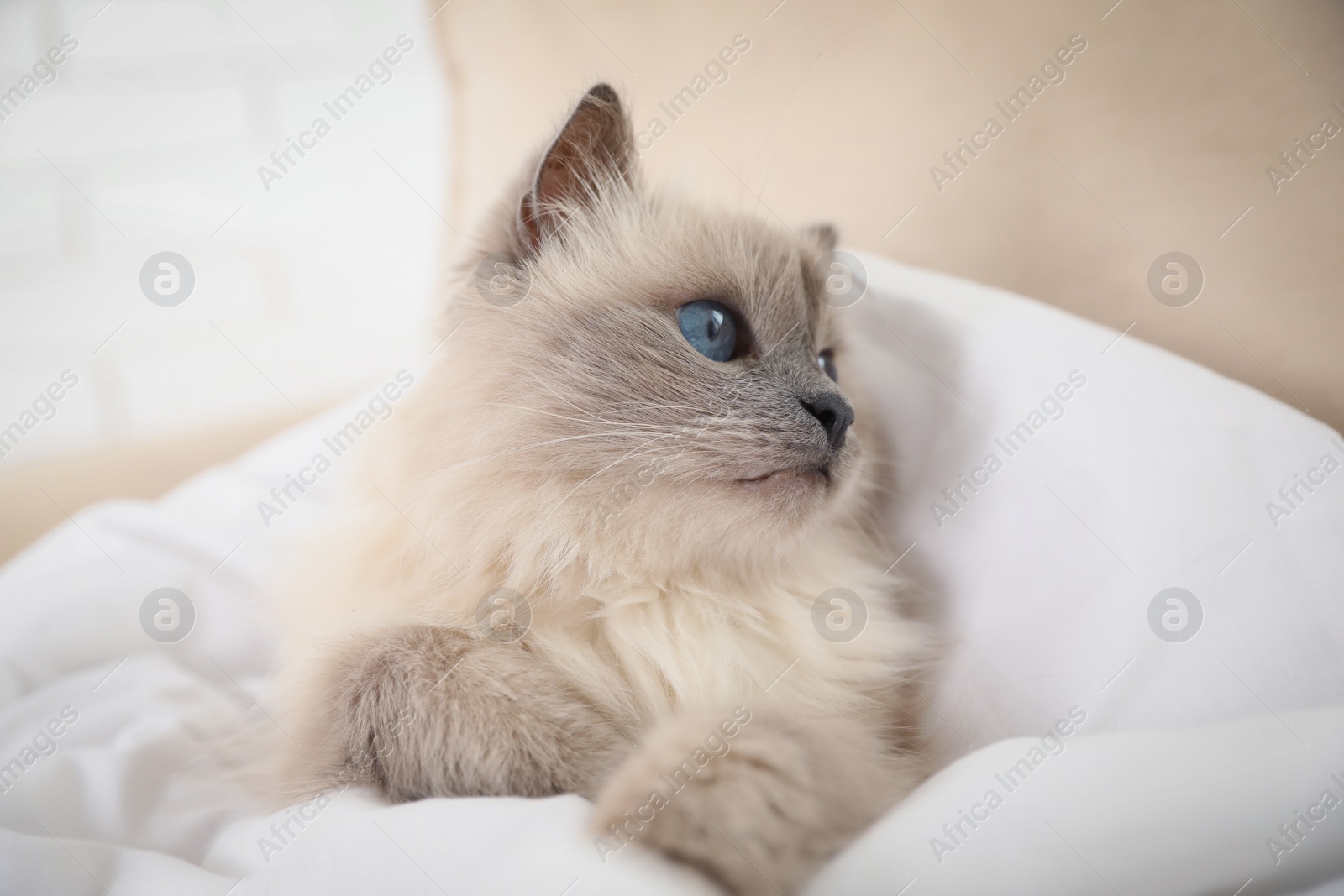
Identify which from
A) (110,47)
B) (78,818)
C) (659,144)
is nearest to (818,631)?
(78,818)

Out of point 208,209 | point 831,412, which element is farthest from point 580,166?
point 208,209

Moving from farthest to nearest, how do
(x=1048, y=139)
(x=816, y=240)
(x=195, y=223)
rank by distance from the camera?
(x=195, y=223)
(x=1048, y=139)
(x=816, y=240)

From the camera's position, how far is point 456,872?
75cm

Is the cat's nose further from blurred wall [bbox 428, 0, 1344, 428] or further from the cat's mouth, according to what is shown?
blurred wall [bbox 428, 0, 1344, 428]

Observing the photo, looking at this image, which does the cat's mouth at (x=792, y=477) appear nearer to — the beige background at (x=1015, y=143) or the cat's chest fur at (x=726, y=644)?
the cat's chest fur at (x=726, y=644)

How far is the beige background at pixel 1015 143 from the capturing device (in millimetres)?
1310

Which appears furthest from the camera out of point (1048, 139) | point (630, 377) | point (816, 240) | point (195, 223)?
point (195, 223)

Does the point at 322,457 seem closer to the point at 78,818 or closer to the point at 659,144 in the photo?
the point at 78,818

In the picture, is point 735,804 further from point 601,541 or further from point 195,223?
point 195,223

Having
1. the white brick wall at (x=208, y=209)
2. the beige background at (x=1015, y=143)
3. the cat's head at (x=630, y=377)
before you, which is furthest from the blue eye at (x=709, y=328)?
the white brick wall at (x=208, y=209)

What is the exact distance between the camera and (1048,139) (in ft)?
5.11

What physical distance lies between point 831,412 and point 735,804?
0.59 metres

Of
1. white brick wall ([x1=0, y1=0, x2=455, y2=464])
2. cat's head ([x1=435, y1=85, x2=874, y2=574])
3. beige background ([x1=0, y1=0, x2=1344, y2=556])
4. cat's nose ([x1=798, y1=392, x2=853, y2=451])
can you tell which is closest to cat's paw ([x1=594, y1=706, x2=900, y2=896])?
cat's head ([x1=435, y1=85, x2=874, y2=574])

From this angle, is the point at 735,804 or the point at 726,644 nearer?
the point at 735,804
